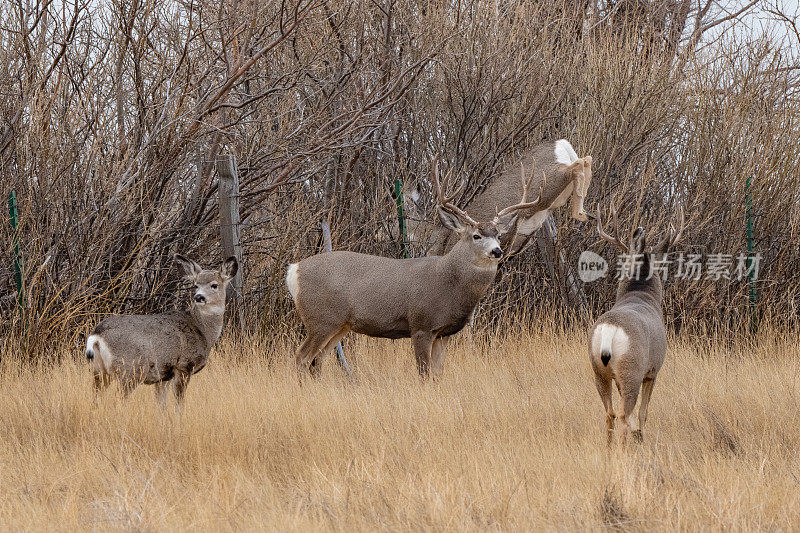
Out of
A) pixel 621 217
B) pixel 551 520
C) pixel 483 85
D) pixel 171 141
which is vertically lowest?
pixel 551 520

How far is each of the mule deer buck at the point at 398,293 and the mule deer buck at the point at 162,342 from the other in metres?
0.82

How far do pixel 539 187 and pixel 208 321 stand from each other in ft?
10.2

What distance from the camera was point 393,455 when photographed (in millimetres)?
4594

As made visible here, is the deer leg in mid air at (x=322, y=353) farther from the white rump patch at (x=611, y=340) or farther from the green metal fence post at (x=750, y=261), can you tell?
the green metal fence post at (x=750, y=261)

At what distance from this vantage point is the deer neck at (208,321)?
5.79m

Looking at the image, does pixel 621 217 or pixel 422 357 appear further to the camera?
pixel 621 217

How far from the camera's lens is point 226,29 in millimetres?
7688

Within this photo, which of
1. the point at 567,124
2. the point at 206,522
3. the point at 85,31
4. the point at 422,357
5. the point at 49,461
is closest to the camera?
the point at 206,522

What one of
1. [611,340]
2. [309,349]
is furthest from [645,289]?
[309,349]

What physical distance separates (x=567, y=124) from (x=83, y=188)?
5258 millimetres

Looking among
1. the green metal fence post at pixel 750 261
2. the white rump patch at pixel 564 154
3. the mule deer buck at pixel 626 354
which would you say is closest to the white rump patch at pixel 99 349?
the mule deer buck at pixel 626 354

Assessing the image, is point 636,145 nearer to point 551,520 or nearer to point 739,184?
point 739,184

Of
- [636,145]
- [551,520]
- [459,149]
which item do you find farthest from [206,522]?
[636,145]

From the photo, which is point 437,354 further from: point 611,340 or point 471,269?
point 611,340
